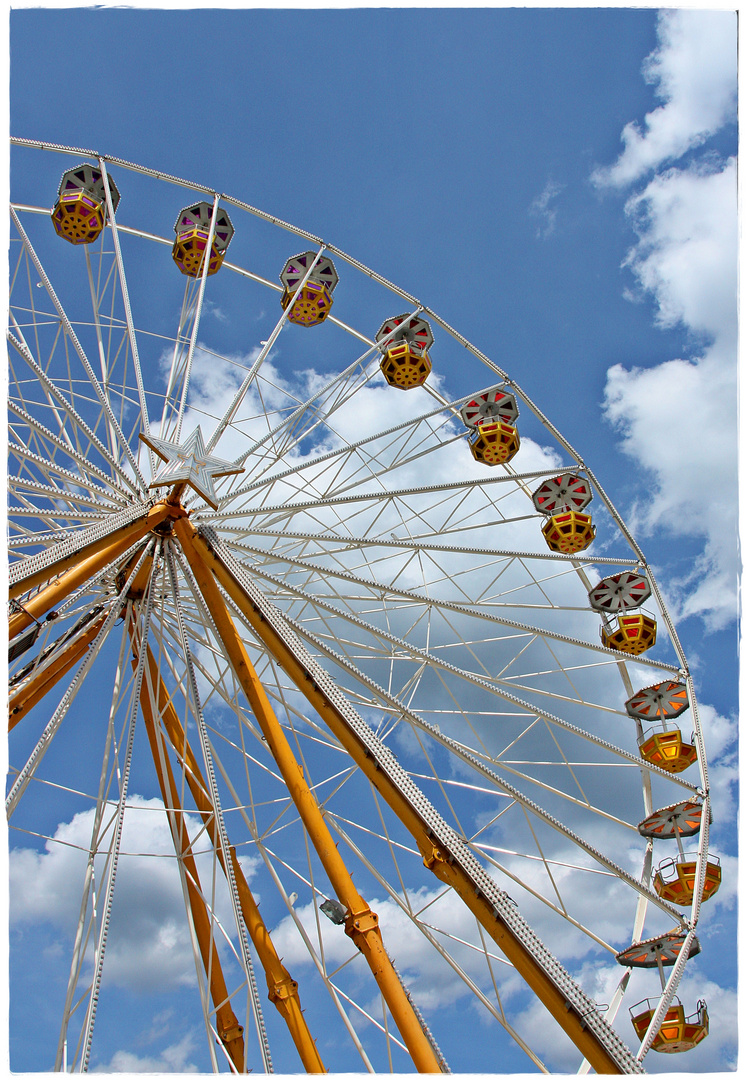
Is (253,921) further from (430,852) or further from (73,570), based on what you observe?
(73,570)

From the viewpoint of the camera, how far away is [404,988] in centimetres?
738

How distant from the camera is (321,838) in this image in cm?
812

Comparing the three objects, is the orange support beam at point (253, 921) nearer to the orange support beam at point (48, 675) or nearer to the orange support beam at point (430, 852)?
the orange support beam at point (48, 675)

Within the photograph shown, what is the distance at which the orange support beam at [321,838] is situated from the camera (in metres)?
6.89

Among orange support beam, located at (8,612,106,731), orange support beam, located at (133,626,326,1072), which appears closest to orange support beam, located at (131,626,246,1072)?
orange support beam, located at (133,626,326,1072)

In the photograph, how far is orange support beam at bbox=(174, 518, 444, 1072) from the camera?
22.6 ft

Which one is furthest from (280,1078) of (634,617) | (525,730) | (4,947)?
(634,617)

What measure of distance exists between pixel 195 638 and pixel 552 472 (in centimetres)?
725

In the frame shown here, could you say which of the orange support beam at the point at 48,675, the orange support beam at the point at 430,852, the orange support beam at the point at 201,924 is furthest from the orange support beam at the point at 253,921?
the orange support beam at the point at 430,852

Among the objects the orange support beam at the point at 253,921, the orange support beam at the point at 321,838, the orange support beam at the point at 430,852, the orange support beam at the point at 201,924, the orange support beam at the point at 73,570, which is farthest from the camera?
the orange support beam at the point at 201,924

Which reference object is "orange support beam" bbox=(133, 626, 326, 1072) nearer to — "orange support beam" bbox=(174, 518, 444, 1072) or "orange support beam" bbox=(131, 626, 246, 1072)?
"orange support beam" bbox=(131, 626, 246, 1072)

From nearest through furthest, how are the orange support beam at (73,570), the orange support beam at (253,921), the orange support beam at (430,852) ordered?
the orange support beam at (430,852), the orange support beam at (73,570), the orange support beam at (253,921)

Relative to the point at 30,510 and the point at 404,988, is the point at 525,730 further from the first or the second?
the point at 30,510

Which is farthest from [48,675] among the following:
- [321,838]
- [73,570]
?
[321,838]
